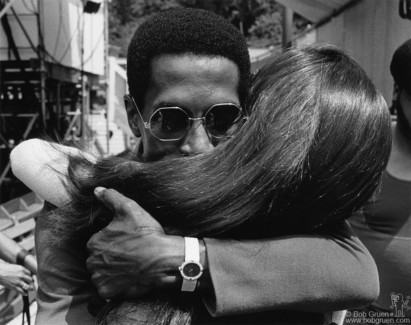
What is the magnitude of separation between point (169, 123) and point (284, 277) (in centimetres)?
37

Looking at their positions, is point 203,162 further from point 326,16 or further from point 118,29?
point 118,29

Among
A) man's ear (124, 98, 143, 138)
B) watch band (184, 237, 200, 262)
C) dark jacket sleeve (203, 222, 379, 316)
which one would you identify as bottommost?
dark jacket sleeve (203, 222, 379, 316)

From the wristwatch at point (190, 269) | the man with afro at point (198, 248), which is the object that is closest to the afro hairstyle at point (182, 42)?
the man with afro at point (198, 248)

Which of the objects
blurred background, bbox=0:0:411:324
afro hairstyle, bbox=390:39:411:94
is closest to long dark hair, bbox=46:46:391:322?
afro hairstyle, bbox=390:39:411:94

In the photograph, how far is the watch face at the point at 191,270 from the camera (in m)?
0.95

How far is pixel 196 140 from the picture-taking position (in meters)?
1.09

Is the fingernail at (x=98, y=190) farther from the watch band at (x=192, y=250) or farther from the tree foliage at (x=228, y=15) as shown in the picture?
the tree foliage at (x=228, y=15)

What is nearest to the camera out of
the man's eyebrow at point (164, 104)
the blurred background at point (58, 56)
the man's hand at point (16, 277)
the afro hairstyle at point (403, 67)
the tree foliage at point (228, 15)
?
the man's eyebrow at point (164, 104)

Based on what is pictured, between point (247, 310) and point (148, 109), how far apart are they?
1.47ft

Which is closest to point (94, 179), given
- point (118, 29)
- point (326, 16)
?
point (326, 16)

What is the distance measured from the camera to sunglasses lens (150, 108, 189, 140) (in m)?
1.08

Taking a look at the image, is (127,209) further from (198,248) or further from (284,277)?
(284,277)

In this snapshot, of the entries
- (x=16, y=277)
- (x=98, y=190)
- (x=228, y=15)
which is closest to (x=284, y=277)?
(x=98, y=190)

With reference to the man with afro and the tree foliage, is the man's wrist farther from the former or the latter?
the tree foliage
